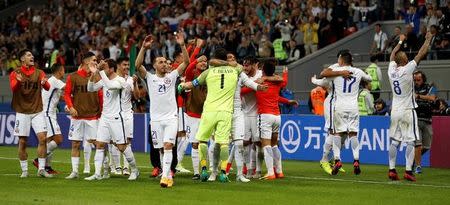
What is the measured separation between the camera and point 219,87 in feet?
62.3

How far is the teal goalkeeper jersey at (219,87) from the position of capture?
19.0 meters

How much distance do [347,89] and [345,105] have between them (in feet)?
1.11

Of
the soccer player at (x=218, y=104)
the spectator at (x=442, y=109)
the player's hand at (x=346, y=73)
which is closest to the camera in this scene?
the soccer player at (x=218, y=104)

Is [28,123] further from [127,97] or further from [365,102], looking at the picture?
[365,102]

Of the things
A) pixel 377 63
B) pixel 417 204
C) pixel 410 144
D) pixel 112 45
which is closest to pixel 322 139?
pixel 377 63

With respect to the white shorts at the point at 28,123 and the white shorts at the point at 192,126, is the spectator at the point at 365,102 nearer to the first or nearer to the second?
the white shorts at the point at 192,126

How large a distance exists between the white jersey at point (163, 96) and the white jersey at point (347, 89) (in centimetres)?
405

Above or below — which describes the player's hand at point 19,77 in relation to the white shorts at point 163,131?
above

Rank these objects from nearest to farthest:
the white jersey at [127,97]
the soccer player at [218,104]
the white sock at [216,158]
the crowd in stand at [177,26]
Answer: the soccer player at [218,104] < the white sock at [216,158] < the white jersey at [127,97] < the crowd in stand at [177,26]

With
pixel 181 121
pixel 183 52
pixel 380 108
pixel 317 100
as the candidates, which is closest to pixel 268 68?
pixel 183 52

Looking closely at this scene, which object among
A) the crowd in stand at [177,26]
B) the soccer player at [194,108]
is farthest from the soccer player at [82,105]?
the crowd in stand at [177,26]

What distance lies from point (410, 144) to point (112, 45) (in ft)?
73.2

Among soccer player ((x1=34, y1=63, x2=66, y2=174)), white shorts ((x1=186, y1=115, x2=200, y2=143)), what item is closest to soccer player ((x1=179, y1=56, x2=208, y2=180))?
white shorts ((x1=186, y1=115, x2=200, y2=143))

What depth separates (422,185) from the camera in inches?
745
